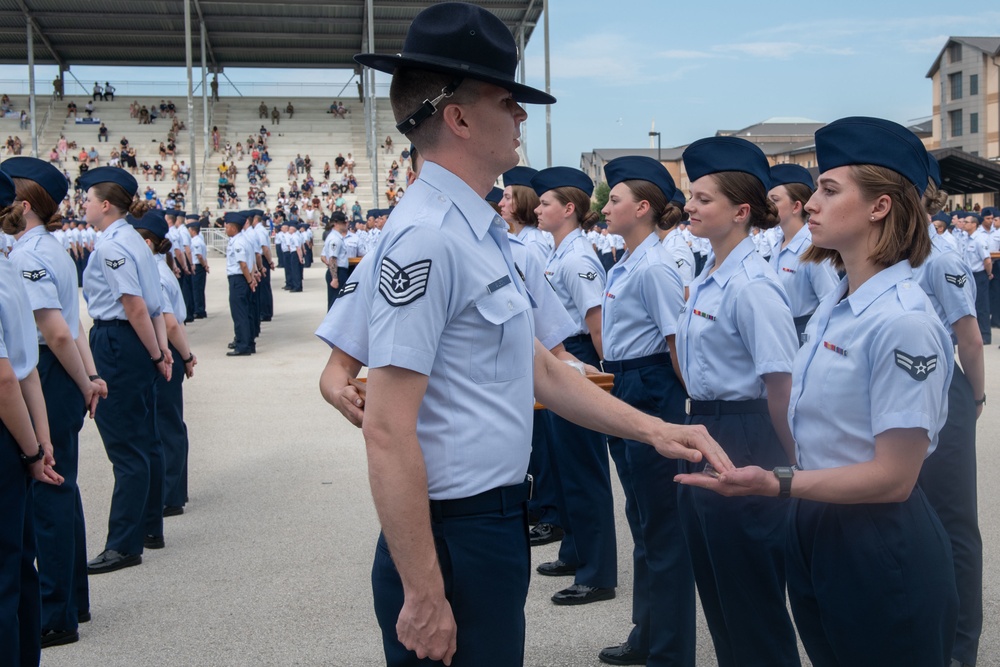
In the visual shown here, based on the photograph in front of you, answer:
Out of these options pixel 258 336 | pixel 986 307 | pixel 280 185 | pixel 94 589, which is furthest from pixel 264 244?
pixel 280 185

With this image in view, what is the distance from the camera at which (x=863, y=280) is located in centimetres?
246

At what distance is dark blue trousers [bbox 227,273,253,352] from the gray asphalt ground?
444cm

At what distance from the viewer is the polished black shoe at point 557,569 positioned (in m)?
5.06

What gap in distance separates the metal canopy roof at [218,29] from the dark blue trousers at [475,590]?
3571 centimetres

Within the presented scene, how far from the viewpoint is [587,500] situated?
473 cm

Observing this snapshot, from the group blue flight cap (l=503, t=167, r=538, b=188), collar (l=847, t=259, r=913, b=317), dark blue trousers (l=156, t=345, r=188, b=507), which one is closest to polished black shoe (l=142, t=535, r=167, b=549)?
dark blue trousers (l=156, t=345, r=188, b=507)

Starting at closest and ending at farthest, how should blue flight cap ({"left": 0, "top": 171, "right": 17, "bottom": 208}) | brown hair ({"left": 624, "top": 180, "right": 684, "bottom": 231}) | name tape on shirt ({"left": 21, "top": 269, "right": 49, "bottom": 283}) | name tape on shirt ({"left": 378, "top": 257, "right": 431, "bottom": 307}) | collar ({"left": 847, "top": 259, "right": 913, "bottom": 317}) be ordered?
name tape on shirt ({"left": 378, "top": 257, "right": 431, "bottom": 307})
collar ({"left": 847, "top": 259, "right": 913, "bottom": 317})
blue flight cap ({"left": 0, "top": 171, "right": 17, "bottom": 208})
name tape on shirt ({"left": 21, "top": 269, "right": 49, "bottom": 283})
brown hair ({"left": 624, "top": 180, "right": 684, "bottom": 231})

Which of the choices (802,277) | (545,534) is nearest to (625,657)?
(545,534)

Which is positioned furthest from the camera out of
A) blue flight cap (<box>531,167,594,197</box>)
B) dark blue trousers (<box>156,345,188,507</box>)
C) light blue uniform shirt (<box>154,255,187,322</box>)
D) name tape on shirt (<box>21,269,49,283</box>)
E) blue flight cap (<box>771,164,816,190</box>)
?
light blue uniform shirt (<box>154,255,187,322</box>)

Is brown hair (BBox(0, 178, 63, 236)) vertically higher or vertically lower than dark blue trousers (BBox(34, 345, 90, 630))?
higher

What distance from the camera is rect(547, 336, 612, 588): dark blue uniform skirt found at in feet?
15.3

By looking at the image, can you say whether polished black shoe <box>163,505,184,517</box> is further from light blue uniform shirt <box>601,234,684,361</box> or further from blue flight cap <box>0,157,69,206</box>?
light blue uniform shirt <box>601,234,684,361</box>

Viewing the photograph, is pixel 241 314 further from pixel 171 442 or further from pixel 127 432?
pixel 127 432

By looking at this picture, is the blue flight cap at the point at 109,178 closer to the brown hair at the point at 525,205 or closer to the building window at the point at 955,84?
the brown hair at the point at 525,205
